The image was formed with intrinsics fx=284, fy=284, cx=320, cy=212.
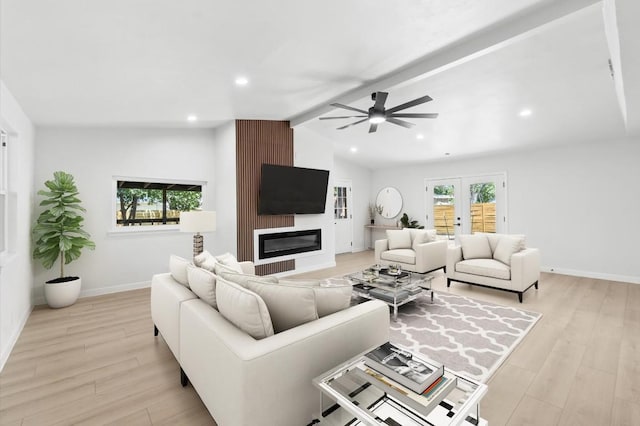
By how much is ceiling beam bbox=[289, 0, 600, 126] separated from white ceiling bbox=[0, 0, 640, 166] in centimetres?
1

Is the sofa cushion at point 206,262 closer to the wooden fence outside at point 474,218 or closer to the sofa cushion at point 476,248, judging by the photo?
the sofa cushion at point 476,248

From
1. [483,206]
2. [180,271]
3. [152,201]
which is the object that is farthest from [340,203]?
[180,271]

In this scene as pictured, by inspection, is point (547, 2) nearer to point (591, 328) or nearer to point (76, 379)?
point (591, 328)

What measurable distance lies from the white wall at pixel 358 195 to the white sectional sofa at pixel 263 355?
637 centimetres

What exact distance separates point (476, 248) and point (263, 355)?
426 centimetres

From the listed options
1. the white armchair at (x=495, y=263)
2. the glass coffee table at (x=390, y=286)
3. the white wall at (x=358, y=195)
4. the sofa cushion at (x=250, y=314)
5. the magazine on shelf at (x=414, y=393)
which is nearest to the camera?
the magazine on shelf at (x=414, y=393)

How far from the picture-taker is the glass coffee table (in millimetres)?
3328

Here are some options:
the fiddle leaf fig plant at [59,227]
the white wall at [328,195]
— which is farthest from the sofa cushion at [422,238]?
the fiddle leaf fig plant at [59,227]

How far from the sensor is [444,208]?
7262mm

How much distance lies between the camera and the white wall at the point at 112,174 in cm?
409

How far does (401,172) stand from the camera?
319 inches

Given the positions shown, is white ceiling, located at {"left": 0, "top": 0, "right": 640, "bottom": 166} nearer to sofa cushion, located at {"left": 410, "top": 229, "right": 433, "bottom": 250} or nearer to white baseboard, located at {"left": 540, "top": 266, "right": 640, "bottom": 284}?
sofa cushion, located at {"left": 410, "top": 229, "right": 433, "bottom": 250}

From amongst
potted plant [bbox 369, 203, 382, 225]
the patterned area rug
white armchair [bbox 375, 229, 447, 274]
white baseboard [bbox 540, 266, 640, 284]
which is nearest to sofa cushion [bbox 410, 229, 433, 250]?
white armchair [bbox 375, 229, 447, 274]

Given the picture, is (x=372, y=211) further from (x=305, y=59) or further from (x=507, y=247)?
(x=305, y=59)
